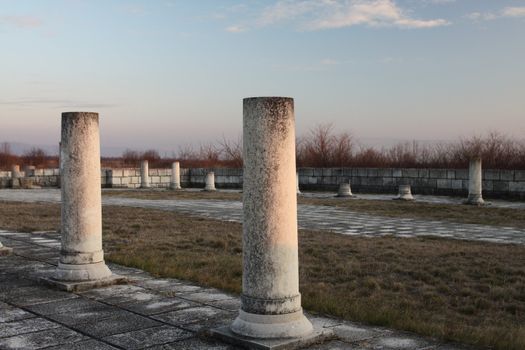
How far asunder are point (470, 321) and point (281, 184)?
252 cm

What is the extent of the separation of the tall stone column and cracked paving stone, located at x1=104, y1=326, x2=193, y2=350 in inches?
75.1

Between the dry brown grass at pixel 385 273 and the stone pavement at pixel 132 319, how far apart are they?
1.13ft

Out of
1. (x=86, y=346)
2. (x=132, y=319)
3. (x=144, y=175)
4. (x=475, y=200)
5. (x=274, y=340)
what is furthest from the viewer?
(x=144, y=175)

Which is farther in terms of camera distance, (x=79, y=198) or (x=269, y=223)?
(x=79, y=198)

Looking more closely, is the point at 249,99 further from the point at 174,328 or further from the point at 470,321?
the point at 470,321

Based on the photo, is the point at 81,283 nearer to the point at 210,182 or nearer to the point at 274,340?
the point at 274,340

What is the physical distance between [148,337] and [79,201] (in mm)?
2379

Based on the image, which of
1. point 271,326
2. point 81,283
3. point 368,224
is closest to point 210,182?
point 368,224

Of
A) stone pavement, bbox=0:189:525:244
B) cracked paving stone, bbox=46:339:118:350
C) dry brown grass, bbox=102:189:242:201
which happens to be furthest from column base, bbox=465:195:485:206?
cracked paving stone, bbox=46:339:118:350

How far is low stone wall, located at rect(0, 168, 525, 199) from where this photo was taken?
22266 millimetres

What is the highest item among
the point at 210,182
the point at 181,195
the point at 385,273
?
the point at 210,182

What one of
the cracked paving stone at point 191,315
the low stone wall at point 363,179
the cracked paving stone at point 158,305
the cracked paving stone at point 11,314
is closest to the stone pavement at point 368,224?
the low stone wall at point 363,179

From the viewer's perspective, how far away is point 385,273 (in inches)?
320

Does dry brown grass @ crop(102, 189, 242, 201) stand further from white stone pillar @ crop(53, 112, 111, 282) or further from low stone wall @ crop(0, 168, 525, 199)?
white stone pillar @ crop(53, 112, 111, 282)
